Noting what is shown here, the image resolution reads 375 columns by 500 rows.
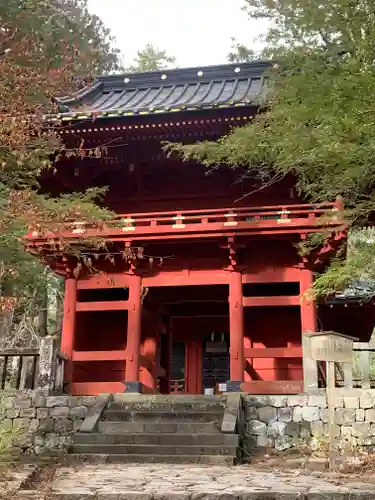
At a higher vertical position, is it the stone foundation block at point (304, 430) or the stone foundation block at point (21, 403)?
the stone foundation block at point (21, 403)

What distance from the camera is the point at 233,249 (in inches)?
429

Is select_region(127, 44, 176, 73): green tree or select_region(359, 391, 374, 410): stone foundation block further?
select_region(127, 44, 176, 73): green tree

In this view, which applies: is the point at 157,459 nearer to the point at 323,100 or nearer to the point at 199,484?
the point at 199,484

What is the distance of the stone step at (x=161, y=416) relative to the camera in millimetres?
9477

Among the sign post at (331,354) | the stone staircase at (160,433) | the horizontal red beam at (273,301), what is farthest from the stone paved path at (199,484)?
the horizontal red beam at (273,301)

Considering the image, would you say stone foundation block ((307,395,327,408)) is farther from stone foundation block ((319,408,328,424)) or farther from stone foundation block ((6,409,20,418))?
stone foundation block ((6,409,20,418))

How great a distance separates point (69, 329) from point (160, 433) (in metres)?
3.51

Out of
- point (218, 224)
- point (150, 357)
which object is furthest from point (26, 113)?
point (150, 357)

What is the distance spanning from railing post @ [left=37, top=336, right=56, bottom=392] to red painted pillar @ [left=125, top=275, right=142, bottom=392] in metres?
1.46

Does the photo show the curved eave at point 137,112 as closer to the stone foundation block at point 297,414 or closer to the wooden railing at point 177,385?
the stone foundation block at point 297,414

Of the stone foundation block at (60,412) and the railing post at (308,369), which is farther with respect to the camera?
the stone foundation block at (60,412)

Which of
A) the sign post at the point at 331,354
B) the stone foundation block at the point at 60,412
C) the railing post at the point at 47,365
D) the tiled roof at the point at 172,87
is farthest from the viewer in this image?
the tiled roof at the point at 172,87

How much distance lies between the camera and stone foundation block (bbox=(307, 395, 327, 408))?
373 inches

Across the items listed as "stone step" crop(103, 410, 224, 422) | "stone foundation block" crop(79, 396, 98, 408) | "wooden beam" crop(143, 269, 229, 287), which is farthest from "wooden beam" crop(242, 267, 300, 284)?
"stone foundation block" crop(79, 396, 98, 408)
